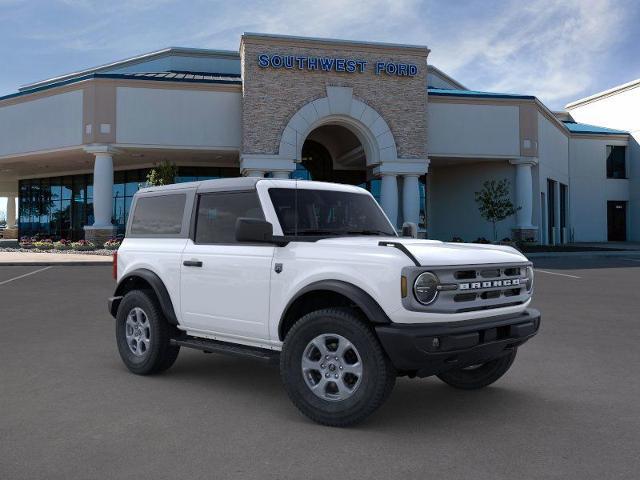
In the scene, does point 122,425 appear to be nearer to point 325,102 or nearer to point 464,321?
point 464,321

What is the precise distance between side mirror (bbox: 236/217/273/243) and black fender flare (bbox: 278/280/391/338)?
1.79ft

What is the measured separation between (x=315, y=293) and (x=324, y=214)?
108 centimetres

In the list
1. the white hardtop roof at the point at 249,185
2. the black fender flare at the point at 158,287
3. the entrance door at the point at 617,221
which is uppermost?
the entrance door at the point at 617,221

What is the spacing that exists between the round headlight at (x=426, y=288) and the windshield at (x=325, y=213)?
4.55ft

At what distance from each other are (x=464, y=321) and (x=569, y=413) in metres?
1.32

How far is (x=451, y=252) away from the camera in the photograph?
4.70 meters

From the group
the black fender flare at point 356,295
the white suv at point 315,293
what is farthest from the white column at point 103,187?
the black fender flare at point 356,295

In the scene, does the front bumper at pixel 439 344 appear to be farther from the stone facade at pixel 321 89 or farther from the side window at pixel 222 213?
the stone facade at pixel 321 89

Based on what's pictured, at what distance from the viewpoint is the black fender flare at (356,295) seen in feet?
14.4

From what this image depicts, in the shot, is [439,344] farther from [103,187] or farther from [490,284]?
[103,187]

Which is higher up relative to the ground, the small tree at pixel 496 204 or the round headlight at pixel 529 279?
the small tree at pixel 496 204

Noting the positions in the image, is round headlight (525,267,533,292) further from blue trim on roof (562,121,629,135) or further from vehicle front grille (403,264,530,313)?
blue trim on roof (562,121,629,135)

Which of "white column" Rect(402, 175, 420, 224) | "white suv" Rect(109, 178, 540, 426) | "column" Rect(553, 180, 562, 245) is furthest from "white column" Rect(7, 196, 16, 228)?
"white suv" Rect(109, 178, 540, 426)

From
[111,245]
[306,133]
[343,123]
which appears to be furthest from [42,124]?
[343,123]
